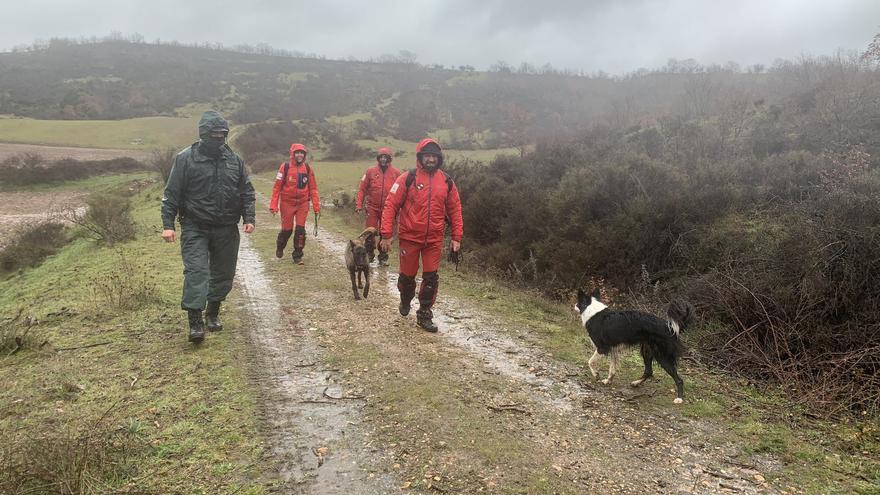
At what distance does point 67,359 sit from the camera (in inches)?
196

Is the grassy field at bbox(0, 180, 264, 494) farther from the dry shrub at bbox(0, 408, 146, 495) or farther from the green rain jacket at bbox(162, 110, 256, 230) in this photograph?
the green rain jacket at bbox(162, 110, 256, 230)

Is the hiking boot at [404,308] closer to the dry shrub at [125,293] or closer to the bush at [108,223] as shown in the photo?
the dry shrub at [125,293]

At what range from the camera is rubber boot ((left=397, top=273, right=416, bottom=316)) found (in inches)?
254

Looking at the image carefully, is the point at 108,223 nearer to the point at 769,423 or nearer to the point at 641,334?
the point at 641,334

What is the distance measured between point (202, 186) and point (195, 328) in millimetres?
1538

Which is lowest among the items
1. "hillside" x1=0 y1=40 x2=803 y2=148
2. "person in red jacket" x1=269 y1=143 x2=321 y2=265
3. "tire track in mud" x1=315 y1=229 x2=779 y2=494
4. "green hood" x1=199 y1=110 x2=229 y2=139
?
"tire track in mud" x1=315 y1=229 x2=779 y2=494

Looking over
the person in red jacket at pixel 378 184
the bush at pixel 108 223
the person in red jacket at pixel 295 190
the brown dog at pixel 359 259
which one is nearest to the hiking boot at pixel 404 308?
the brown dog at pixel 359 259

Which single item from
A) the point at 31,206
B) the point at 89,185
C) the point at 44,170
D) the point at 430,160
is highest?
the point at 430,160

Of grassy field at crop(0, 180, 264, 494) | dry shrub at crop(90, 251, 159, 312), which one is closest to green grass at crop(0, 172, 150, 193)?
dry shrub at crop(90, 251, 159, 312)

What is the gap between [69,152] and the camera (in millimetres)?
37875

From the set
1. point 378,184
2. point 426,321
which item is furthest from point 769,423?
point 378,184

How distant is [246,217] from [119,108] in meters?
69.9

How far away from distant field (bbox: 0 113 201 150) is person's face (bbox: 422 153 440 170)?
47250mm

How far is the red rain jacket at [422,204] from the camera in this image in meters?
5.96
